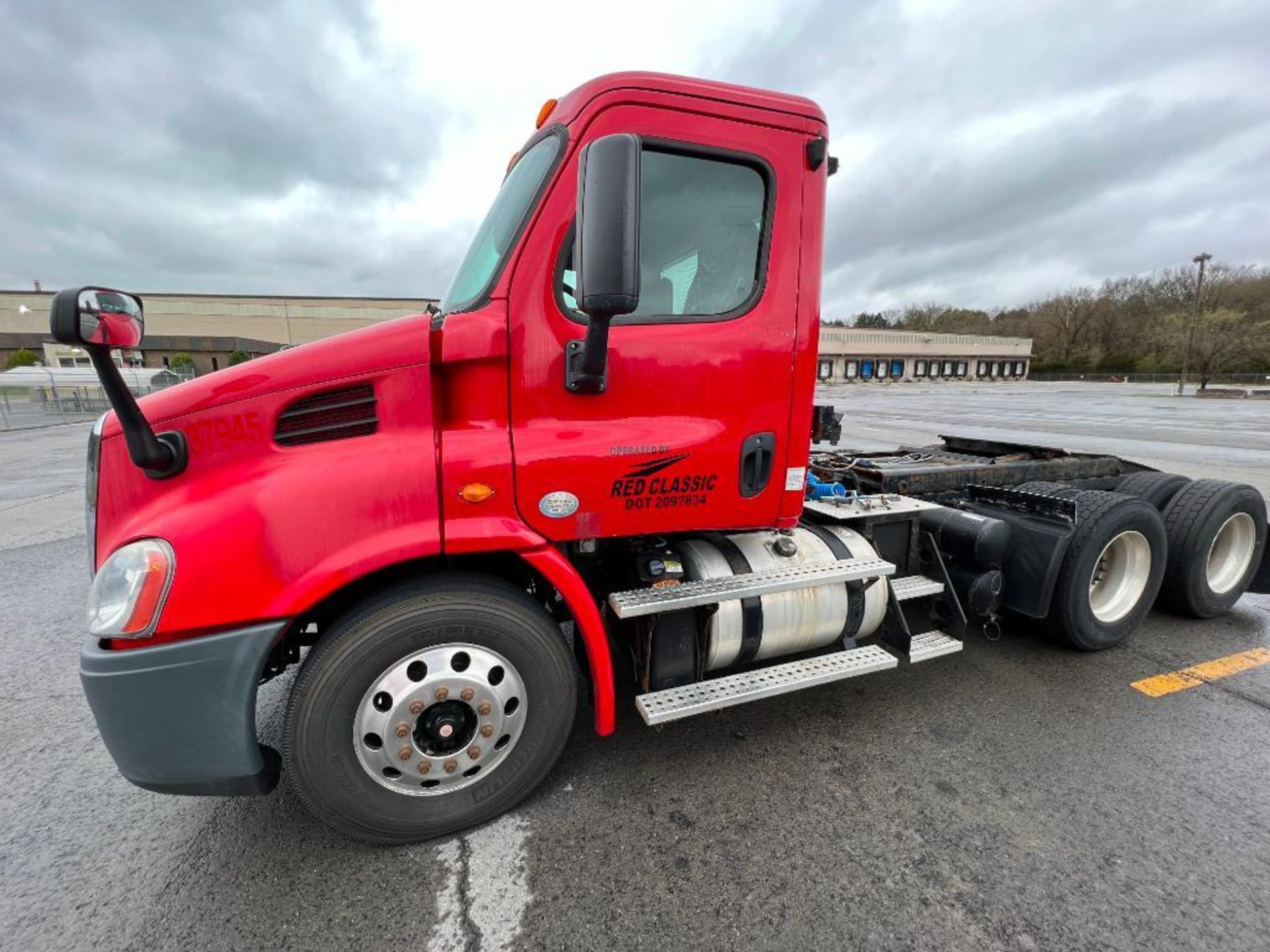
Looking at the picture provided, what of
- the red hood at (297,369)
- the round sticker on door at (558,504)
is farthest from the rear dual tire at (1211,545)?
the red hood at (297,369)

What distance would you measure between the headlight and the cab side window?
1.53 meters

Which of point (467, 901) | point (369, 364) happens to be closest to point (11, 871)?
point (467, 901)

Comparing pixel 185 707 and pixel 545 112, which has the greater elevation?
pixel 545 112

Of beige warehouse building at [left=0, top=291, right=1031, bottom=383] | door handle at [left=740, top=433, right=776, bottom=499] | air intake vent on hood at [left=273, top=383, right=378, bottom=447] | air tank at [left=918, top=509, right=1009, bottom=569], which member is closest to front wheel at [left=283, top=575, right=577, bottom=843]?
air intake vent on hood at [left=273, top=383, right=378, bottom=447]

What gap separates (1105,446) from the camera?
12883mm

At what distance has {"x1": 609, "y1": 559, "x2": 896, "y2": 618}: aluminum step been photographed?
2.38 metres

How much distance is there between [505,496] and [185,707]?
3.92 ft

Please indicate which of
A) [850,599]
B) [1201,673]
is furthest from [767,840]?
[1201,673]

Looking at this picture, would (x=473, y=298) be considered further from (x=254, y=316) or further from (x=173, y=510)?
(x=254, y=316)

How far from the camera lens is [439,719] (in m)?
2.13

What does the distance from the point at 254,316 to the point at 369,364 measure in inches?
2856

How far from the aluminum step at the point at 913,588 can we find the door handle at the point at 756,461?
1.11 meters

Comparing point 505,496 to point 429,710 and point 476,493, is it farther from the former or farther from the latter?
point 429,710

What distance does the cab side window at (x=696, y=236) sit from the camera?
2.25 m
